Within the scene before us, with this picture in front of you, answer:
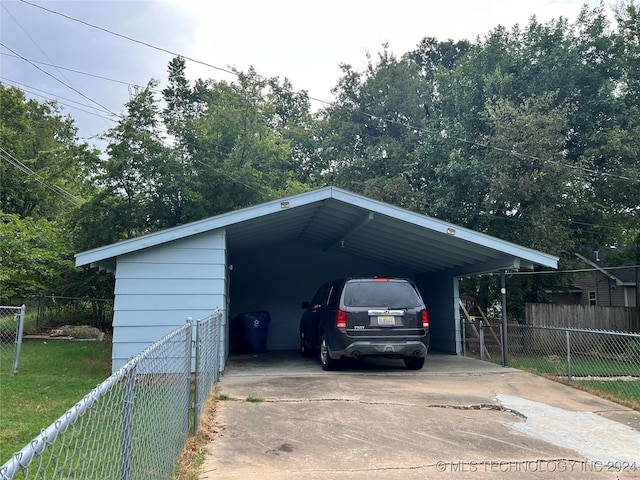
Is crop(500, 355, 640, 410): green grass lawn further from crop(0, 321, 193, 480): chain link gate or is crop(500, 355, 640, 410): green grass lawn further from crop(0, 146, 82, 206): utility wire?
crop(0, 146, 82, 206): utility wire

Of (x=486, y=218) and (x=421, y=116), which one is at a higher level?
(x=421, y=116)

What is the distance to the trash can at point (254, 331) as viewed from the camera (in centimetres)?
1247

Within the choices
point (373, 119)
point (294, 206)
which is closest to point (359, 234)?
point (294, 206)

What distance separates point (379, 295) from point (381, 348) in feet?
2.86

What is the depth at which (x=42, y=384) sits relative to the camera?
26.7 feet

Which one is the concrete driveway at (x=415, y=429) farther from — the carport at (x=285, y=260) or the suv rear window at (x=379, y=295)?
the carport at (x=285, y=260)

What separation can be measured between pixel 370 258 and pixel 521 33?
1076cm

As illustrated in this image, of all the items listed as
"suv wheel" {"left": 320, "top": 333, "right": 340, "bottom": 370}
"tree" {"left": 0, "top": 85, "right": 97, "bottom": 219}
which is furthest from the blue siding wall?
"tree" {"left": 0, "top": 85, "right": 97, "bottom": 219}

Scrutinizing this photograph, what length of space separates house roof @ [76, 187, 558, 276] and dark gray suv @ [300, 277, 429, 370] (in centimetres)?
142

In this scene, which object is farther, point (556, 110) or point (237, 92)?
point (237, 92)

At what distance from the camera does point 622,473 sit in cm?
407

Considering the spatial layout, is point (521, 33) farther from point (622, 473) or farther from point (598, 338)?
point (622, 473)

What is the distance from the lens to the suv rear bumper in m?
8.18

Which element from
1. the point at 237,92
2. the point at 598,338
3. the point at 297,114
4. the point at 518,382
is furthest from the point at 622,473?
the point at 297,114
